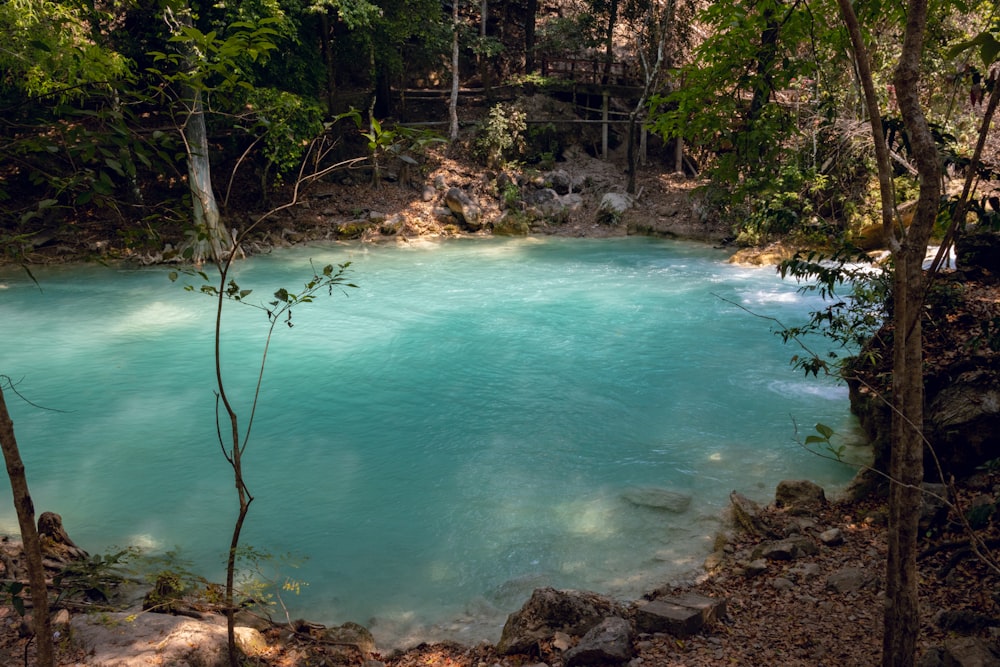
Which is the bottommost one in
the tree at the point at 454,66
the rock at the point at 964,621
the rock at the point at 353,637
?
the rock at the point at 353,637

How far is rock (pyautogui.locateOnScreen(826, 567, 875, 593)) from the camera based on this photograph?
4.41 meters

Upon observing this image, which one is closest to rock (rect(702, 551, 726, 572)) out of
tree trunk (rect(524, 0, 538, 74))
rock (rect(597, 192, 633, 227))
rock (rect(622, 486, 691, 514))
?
rock (rect(622, 486, 691, 514))

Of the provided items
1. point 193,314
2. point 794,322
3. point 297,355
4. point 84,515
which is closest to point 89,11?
point 193,314

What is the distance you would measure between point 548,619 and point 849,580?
6.22 feet

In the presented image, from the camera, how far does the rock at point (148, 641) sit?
11.7 feet

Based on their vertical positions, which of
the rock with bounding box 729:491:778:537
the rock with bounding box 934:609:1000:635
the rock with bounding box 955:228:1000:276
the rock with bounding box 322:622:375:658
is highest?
the rock with bounding box 955:228:1000:276

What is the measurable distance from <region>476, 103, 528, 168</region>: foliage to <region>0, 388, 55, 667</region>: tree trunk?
20.8 m

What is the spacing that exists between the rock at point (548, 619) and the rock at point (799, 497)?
6.71ft

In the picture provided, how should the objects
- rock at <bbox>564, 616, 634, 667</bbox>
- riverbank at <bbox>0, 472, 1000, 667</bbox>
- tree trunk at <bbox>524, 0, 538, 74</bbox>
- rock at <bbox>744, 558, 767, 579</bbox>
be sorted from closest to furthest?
1. riverbank at <bbox>0, 472, 1000, 667</bbox>
2. rock at <bbox>564, 616, 634, 667</bbox>
3. rock at <bbox>744, 558, 767, 579</bbox>
4. tree trunk at <bbox>524, 0, 538, 74</bbox>

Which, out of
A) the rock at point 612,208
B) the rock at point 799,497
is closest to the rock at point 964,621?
the rock at point 799,497

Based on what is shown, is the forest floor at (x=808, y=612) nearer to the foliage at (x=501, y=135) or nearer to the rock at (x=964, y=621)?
the rock at (x=964, y=621)

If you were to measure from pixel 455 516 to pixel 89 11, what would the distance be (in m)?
13.7

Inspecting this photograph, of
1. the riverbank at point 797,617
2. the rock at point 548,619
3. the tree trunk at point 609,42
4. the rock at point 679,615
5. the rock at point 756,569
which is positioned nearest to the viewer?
the riverbank at point 797,617

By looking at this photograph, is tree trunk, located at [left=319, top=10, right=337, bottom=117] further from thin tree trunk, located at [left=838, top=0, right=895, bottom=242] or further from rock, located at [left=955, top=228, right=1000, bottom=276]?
thin tree trunk, located at [left=838, top=0, right=895, bottom=242]
